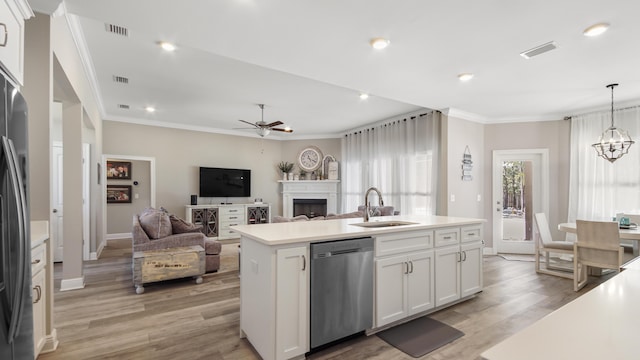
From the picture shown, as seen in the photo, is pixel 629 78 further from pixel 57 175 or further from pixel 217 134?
pixel 57 175

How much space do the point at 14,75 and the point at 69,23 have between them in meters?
1.52

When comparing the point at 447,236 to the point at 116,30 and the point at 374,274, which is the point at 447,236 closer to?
the point at 374,274

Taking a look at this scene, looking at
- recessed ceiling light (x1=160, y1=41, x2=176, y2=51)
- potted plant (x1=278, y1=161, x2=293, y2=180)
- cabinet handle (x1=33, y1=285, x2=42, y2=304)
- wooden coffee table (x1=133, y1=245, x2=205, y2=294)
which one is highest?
recessed ceiling light (x1=160, y1=41, x2=176, y2=51)

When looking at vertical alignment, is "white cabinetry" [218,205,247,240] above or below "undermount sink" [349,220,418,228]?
below

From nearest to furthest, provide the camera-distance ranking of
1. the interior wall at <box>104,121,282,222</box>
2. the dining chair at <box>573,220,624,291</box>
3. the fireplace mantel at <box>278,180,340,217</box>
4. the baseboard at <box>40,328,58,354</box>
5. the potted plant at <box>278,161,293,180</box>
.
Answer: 1. the baseboard at <box>40,328,58,354</box>
2. the dining chair at <box>573,220,624,291</box>
3. the interior wall at <box>104,121,282,222</box>
4. the fireplace mantel at <box>278,180,340,217</box>
5. the potted plant at <box>278,161,293,180</box>

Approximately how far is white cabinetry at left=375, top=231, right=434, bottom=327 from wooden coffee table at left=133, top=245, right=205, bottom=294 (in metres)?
2.49

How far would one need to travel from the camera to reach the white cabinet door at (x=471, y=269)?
3195 mm

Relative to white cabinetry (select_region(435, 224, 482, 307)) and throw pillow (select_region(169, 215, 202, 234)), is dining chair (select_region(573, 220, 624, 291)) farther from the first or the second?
throw pillow (select_region(169, 215, 202, 234))

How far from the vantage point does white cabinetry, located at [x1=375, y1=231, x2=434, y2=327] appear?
253 cm

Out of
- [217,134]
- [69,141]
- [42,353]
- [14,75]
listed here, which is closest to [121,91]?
[69,141]

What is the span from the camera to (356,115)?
6246 millimetres

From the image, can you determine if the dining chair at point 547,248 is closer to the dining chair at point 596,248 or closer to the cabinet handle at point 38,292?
the dining chair at point 596,248

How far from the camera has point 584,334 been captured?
2.35 ft

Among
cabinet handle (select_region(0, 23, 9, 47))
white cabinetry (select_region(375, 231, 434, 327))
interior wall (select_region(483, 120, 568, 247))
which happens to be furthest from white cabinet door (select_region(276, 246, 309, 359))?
interior wall (select_region(483, 120, 568, 247))
